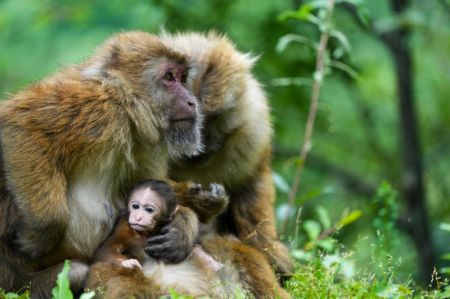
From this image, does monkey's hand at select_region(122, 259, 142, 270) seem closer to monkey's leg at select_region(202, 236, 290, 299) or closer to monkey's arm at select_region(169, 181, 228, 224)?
monkey's leg at select_region(202, 236, 290, 299)

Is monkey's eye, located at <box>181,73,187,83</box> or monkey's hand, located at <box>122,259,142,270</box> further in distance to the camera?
monkey's eye, located at <box>181,73,187,83</box>

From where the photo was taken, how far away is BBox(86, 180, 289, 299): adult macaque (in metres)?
6.46

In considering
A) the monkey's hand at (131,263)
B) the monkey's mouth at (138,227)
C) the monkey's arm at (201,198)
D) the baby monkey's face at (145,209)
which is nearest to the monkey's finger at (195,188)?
the monkey's arm at (201,198)

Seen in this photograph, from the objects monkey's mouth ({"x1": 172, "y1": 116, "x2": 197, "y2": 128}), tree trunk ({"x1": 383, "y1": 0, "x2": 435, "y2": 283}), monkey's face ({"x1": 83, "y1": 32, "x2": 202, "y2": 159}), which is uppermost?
monkey's face ({"x1": 83, "y1": 32, "x2": 202, "y2": 159})

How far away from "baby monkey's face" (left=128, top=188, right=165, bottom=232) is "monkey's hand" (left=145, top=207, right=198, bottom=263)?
11 centimetres

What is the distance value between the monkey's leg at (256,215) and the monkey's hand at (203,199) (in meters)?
0.61

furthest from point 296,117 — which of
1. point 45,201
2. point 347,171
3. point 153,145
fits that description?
point 45,201

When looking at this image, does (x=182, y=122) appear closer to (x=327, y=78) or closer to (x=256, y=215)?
(x=256, y=215)

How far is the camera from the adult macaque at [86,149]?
6.59m

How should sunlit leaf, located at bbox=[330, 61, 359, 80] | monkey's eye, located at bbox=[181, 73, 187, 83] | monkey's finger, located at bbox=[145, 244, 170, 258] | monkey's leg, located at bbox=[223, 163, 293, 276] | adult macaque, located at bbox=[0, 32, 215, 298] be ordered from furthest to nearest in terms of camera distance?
sunlit leaf, located at bbox=[330, 61, 359, 80], monkey's leg, located at bbox=[223, 163, 293, 276], monkey's eye, located at bbox=[181, 73, 187, 83], monkey's finger, located at bbox=[145, 244, 170, 258], adult macaque, located at bbox=[0, 32, 215, 298]

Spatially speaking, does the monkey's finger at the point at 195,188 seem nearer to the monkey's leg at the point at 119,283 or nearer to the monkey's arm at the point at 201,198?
the monkey's arm at the point at 201,198

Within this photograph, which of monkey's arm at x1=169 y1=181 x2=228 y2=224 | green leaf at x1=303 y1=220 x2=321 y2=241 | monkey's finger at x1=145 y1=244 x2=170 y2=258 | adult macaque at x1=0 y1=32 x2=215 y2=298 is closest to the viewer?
adult macaque at x1=0 y1=32 x2=215 y2=298

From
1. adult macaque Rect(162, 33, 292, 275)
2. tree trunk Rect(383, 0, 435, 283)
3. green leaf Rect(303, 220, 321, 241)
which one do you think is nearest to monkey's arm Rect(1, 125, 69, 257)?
adult macaque Rect(162, 33, 292, 275)

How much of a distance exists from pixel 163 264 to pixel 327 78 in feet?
24.6
